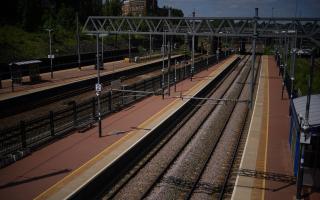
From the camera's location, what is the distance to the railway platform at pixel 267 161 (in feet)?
43.6

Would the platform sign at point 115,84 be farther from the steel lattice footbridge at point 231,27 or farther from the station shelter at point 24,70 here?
the station shelter at point 24,70

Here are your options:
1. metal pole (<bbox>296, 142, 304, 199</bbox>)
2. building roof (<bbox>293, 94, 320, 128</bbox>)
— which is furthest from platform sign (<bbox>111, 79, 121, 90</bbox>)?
metal pole (<bbox>296, 142, 304, 199</bbox>)

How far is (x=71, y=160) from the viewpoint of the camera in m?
15.5

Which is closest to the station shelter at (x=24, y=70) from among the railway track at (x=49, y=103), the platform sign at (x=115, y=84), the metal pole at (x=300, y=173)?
the railway track at (x=49, y=103)

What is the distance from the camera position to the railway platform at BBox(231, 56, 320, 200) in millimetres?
13281

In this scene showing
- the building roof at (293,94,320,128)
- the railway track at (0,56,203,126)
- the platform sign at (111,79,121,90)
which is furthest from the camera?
the platform sign at (111,79,121,90)

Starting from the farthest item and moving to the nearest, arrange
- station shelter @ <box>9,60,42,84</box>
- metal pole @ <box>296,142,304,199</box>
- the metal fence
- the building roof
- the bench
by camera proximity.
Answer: station shelter @ <box>9,60,42,84</box> < the bench < the metal fence < the building roof < metal pole @ <box>296,142,304,199</box>

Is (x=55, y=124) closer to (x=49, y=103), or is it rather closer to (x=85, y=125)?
(x=85, y=125)

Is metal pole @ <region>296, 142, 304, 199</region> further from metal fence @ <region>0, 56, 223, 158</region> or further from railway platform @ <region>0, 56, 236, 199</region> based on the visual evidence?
metal fence @ <region>0, 56, 223, 158</region>

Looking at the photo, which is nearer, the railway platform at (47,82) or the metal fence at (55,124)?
the metal fence at (55,124)

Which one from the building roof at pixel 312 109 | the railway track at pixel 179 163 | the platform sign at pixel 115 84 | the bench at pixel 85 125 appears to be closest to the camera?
the building roof at pixel 312 109

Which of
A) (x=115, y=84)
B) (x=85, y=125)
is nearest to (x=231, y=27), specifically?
(x=115, y=84)

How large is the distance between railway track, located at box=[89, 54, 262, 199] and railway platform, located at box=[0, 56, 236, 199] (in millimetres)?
1098

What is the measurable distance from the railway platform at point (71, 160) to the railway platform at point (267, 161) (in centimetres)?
522
